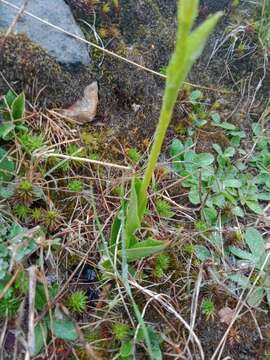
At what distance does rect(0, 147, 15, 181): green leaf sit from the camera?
148 cm

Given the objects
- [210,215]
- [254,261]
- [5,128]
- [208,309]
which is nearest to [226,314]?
[208,309]

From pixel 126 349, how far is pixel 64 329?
195 millimetres

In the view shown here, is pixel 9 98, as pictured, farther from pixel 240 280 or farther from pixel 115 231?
pixel 240 280

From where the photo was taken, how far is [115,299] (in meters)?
1.37

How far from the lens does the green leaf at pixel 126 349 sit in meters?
1.33

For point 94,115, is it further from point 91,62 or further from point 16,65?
point 16,65

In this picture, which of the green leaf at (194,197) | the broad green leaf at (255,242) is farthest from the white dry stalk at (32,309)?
the broad green leaf at (255,242)

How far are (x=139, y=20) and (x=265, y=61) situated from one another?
0.66 metres

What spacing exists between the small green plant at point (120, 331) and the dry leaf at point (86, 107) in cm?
78

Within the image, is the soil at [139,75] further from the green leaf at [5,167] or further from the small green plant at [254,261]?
the green leaf at [5,167]

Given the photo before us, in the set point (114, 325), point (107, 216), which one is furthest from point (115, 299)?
point (107, 216)

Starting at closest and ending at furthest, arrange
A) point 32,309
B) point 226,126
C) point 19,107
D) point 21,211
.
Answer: point 32,309
point 21,211
point 19,107
point 226,126

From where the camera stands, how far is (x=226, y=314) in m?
1.52

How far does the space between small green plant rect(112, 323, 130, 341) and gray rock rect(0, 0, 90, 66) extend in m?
0.97
